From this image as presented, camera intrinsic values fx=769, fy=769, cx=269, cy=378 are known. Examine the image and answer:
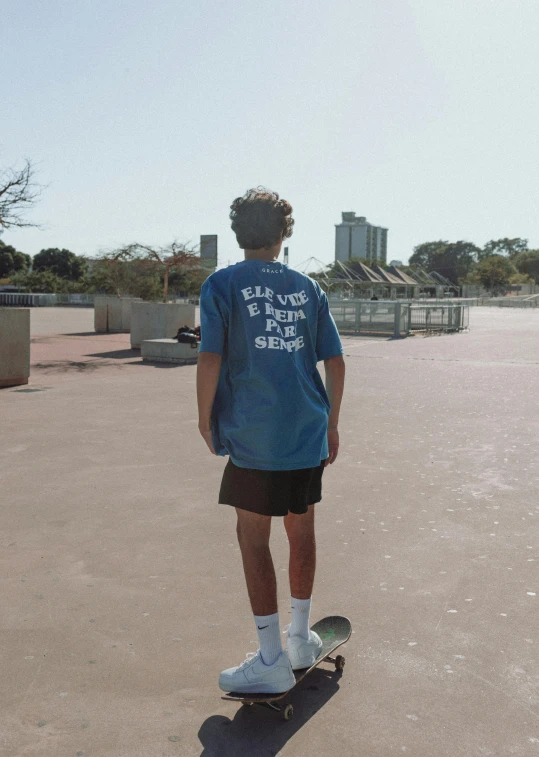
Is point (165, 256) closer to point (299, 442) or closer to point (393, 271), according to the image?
point (299, 442)

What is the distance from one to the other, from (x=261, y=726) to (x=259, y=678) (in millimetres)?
153

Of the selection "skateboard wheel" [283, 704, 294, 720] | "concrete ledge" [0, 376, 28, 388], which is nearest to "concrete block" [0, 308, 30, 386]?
"concrete ledge" [0, 376, 28, 388]

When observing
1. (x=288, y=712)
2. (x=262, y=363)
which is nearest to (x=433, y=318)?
(x=262, y=363)

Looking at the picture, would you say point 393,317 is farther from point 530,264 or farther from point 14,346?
point 530,264

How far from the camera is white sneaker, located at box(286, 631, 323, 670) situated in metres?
2.89

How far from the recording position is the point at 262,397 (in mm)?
2648

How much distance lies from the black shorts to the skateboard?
24.5 inches

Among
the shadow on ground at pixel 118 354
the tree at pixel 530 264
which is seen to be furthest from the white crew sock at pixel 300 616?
the tree at pixel 530 264

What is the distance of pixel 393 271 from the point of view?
11369 cm

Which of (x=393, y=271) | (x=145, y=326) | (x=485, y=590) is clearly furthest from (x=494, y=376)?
(x=393, y=271)

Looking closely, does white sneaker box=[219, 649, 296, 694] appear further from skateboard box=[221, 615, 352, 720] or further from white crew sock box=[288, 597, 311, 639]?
white crew sock box=[288, 597, 311, 639]

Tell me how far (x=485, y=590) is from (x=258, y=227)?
2231 mm

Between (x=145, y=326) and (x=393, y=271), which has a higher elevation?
(x=393, y=271)

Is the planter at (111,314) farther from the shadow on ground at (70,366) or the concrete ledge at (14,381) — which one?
the concrete ledge at (14,381)
